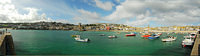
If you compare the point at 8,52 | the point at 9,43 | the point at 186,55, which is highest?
the point at 9,43

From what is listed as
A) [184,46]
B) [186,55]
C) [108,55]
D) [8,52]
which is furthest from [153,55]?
[8,52]

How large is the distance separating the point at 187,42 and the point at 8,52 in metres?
40.6

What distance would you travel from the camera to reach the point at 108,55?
2141 centimetres

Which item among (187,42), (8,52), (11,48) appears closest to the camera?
(8,52)

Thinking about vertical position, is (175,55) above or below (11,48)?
below

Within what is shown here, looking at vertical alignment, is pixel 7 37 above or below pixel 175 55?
above

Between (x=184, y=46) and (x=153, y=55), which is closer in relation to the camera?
(x=153, y=55)

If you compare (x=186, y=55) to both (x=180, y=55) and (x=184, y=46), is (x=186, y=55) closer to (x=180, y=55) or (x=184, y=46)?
(x=180, y=55)

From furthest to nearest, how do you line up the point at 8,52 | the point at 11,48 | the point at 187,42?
the point at 187,42 < the point at 11,48 < the point at 8,52

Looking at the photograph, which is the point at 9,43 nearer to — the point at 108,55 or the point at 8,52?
the point at 8,52

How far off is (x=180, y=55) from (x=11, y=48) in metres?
32.9

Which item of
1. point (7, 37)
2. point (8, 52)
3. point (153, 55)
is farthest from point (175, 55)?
point (7, 37)

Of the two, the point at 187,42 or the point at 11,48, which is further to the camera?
the point at 187,42

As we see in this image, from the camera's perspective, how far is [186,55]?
21859 millimetres
